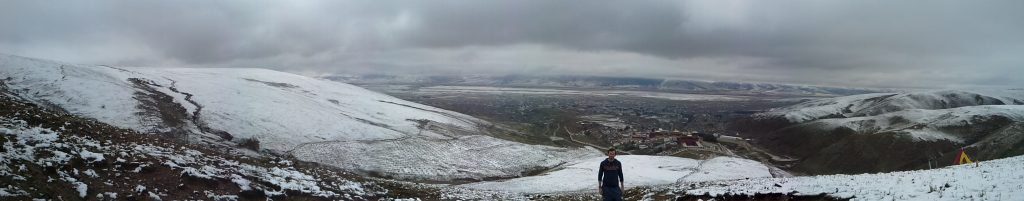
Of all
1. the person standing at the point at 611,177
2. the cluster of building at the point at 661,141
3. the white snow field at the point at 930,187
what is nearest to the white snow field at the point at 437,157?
the cluster of building at the point at 661,141

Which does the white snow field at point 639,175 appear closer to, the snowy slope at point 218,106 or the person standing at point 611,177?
the person standing at point 611,177

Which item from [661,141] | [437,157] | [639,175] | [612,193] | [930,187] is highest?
[930,187]

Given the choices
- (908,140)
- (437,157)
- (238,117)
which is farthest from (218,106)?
(908,140)

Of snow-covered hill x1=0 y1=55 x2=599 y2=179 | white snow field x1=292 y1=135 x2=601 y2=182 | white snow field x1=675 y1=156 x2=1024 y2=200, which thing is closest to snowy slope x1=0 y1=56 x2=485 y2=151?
snow-covered hill x1=0 y1=55 x2=599 y2=179

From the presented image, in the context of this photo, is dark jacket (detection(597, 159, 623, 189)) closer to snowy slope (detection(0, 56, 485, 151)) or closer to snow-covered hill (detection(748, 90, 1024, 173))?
snowy slope (detection(0, 56, 485, 151))

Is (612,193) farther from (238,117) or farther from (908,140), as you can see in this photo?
(908,140)
